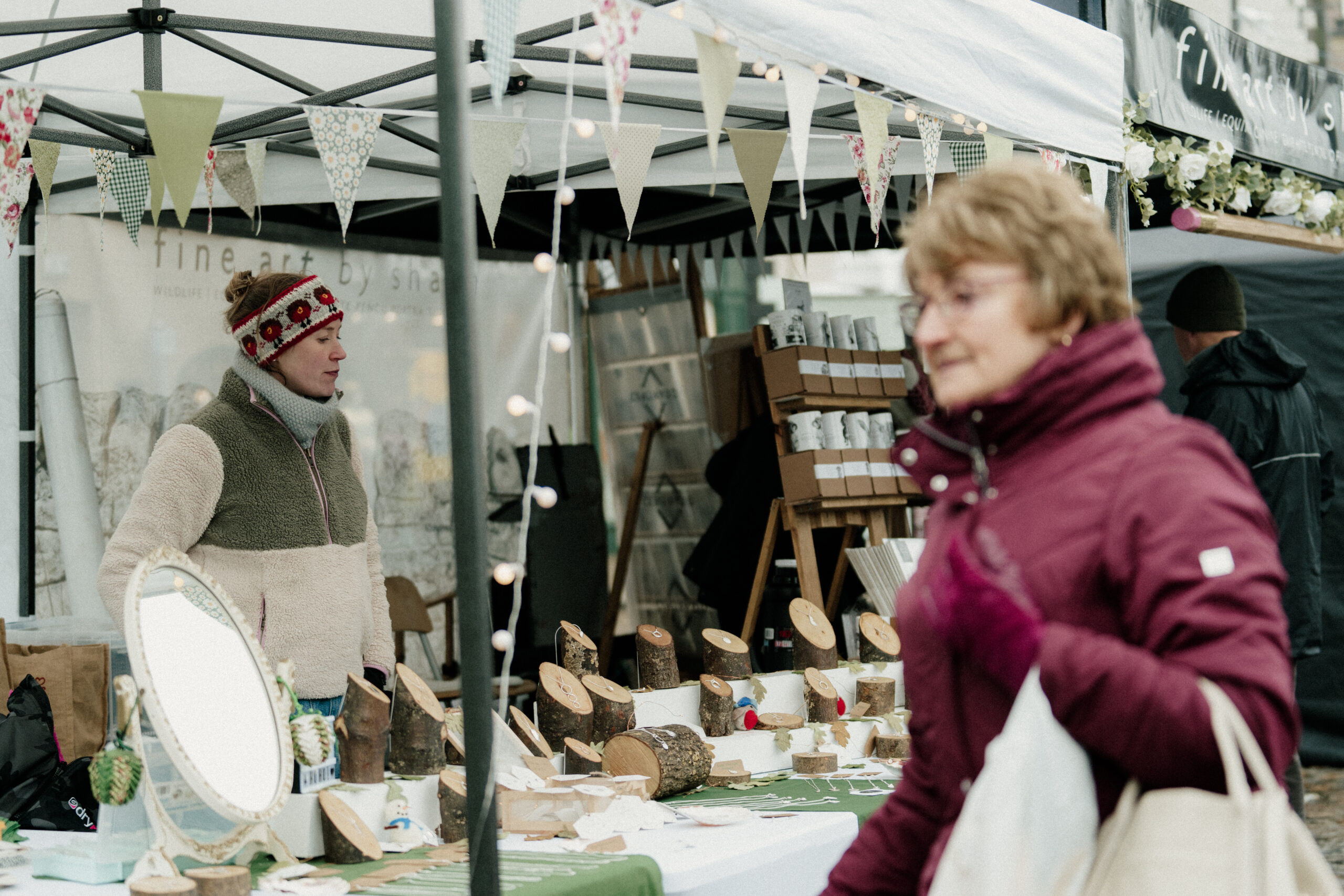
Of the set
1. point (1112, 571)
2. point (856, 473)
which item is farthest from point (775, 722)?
point (1112, 571)

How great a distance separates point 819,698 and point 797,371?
189cm

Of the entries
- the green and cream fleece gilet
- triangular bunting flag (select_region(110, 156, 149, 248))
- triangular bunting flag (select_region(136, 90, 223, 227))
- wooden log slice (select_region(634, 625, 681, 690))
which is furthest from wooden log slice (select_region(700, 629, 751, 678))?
triangular bunting flag (select_region(110, 156, 149, 248))

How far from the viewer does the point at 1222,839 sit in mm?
1025

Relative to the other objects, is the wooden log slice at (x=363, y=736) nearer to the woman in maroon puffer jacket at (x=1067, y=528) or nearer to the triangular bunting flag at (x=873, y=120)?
the woman in maroon puffer jacket at (x=1067, y=528)

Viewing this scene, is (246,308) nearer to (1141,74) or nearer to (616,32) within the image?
(616,32)

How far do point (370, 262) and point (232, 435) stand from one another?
10.2 feet

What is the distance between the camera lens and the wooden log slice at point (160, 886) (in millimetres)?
1795

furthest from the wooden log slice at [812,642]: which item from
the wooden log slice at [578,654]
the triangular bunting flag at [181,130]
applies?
the triangular bunting flag at [181,130]

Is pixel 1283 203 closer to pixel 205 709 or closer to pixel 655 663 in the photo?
pixel 655 663

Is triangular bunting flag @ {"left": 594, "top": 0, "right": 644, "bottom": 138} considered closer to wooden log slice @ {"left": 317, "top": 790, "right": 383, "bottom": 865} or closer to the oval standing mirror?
the oval standing mirror

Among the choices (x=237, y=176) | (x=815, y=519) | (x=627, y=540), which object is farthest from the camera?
(x=627, y=540)

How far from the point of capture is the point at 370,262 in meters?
5.73

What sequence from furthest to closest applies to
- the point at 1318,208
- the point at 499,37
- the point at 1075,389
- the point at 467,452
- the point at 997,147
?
the point at 1318,208 → the point at 997,147 → the point at 499,37 → the point at 467,452 → the point at 1075,389

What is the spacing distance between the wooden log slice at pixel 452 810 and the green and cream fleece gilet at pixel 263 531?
1.50 ft
